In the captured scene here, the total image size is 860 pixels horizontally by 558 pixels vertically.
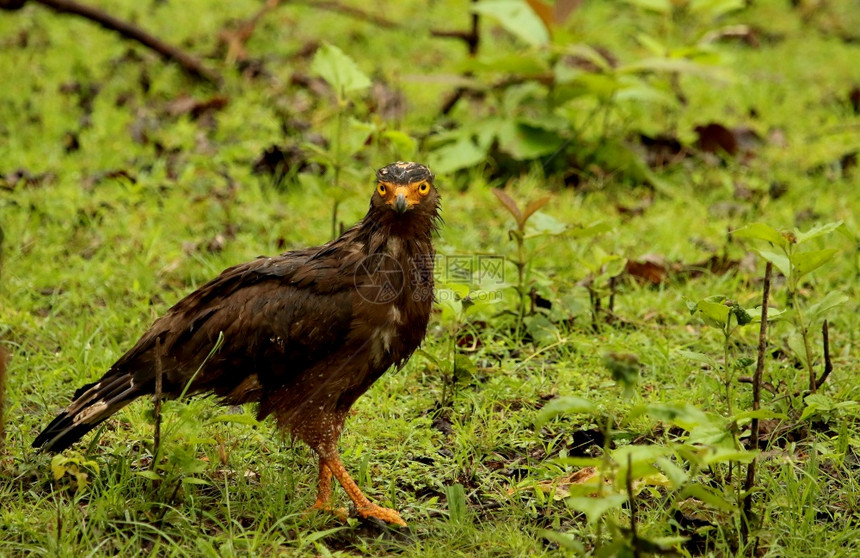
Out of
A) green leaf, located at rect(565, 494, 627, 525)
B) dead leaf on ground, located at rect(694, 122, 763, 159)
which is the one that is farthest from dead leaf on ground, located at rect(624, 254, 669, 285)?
green leaf, located at rect(565, 494, 627, 525)

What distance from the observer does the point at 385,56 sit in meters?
9.35

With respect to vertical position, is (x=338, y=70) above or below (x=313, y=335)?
above

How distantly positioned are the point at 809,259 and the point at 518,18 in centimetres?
369

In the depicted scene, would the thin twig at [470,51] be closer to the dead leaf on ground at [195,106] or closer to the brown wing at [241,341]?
the dead leaf on ground at [195,106]

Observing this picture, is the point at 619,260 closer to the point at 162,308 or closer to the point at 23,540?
the point at 162,308

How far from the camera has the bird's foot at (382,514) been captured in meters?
3.78

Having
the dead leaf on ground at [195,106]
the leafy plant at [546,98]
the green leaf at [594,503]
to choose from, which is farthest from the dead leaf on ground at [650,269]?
the dead leaf on ground at [195,106]

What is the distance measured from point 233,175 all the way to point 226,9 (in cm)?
384

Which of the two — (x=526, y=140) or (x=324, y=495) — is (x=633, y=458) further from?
(x=526, y=140)

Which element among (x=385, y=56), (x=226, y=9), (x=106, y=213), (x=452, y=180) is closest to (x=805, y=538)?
(x=452, y=180)

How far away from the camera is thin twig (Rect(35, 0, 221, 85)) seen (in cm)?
794

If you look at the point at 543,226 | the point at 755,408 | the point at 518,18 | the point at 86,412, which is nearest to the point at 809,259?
the point at 755,408

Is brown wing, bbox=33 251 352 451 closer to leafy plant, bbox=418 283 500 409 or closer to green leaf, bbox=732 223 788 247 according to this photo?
leafy plant, bbox=418 283 500 409

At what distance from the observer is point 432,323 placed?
17.4 ft
